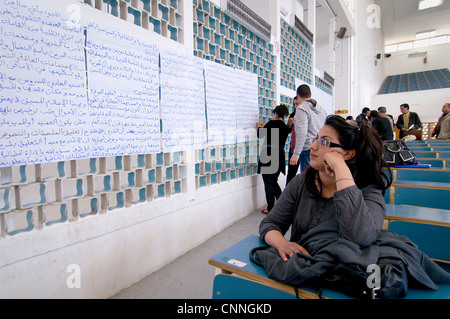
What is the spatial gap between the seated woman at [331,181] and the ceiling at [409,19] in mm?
14340

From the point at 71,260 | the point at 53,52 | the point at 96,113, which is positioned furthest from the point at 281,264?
the point at 53,52

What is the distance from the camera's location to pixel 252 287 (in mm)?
822

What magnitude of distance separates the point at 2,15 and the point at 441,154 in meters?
4.40

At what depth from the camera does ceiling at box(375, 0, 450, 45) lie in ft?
40.6

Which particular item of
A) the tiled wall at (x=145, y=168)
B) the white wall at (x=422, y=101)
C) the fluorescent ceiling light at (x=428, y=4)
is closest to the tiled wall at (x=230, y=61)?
the tiled wall at (x=145, y=168)

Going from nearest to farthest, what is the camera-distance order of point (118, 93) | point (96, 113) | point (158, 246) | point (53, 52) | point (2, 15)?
1. point (2, 15)
2. point (53, 52)
3. point (96, 113)
4. point (118, 93)
5. point (158, 246)

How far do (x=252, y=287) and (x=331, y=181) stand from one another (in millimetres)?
554

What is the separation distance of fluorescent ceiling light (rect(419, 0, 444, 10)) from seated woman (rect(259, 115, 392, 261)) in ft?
49.0

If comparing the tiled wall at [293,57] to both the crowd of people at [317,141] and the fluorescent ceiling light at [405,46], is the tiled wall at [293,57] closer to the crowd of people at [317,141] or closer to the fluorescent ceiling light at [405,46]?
the crowd of people at [317,141]

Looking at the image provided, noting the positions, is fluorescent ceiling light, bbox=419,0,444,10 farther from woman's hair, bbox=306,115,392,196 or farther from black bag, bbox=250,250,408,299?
black bag, bbox=250,250,408,299

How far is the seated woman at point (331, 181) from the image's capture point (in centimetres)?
105

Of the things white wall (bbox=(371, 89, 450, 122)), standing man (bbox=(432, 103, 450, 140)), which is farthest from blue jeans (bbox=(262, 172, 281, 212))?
white wall (bbox=(371, 89, 450, 122))

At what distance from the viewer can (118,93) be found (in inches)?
68.9
